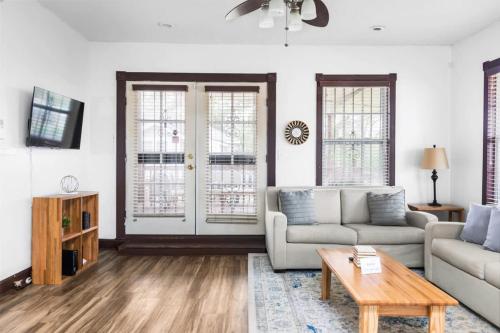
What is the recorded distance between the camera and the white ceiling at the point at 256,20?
3854 millimetres

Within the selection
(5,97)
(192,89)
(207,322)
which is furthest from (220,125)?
(207,322)

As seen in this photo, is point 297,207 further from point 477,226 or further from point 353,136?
point 477,226

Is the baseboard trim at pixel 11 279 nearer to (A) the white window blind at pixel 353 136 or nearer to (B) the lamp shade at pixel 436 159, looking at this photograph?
(A) the white window blind at pixel 353 136

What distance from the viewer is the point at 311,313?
9.55ft

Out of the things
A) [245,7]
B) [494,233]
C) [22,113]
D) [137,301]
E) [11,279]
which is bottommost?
[137,301]

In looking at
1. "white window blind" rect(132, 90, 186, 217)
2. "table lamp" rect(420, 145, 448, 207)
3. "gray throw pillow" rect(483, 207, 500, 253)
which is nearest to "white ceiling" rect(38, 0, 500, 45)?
"white window blind" rect(132, 90, 186, 217)

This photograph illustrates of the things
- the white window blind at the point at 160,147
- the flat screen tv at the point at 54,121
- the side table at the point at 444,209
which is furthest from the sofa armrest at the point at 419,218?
the flat screen tv at the point at 54,121

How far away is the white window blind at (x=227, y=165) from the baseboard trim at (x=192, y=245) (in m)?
0.32

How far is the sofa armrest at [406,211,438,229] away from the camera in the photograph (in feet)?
13.6

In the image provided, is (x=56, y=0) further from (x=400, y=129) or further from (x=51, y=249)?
(x=400, y=129)

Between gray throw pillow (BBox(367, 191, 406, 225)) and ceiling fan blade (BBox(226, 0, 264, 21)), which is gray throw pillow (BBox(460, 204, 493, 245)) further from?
ceiling fan blade (BBox(226, 0, 264, 21))

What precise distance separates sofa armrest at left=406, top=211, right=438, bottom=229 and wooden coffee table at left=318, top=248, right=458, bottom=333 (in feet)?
5.53

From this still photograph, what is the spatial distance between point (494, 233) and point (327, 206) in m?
1.95

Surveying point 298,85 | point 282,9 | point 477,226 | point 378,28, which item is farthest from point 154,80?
point 477,226
